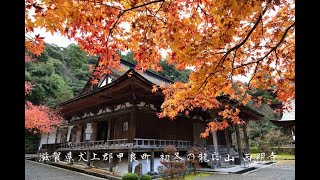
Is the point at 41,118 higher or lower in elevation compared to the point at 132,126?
higher

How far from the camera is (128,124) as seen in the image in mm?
12477

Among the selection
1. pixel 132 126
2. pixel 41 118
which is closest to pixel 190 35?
pixel 132 126

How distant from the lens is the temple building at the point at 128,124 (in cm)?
1103

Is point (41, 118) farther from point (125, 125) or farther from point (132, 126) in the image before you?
point (132, 126)

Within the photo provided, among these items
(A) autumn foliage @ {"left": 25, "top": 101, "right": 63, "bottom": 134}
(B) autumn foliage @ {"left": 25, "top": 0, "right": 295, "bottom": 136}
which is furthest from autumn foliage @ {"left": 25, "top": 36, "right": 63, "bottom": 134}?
(B) autumn foliage @ {"left": 25, "top": 0, "right": 295, "bottom": 136}

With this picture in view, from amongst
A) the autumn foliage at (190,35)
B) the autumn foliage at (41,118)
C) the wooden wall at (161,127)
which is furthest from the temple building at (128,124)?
the autumn foliage at (190,35)

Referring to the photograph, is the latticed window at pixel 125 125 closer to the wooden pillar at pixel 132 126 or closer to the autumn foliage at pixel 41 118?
the wooden pillar at pixel 132 126

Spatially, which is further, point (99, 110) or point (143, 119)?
→ point (99, 110)

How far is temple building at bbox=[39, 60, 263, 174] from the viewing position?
11031 millimetres

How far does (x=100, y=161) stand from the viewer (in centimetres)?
1326
